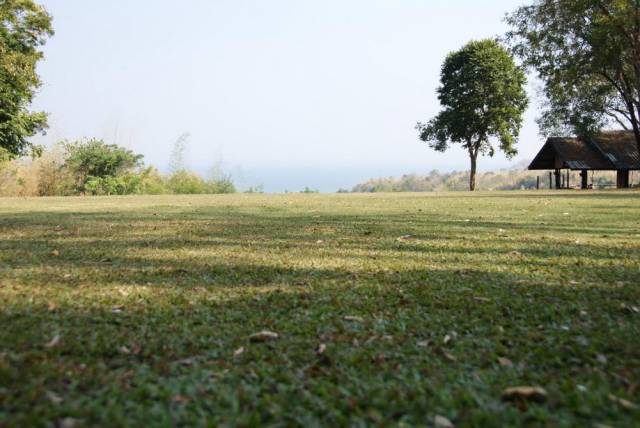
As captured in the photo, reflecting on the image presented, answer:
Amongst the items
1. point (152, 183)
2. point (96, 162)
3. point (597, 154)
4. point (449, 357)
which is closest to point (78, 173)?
point (96, 162)

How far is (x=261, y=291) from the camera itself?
295cm

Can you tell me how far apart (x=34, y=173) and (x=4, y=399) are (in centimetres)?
2780

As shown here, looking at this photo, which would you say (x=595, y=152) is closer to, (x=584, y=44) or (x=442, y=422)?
(x=584, y=44)

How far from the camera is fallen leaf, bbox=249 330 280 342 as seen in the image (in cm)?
208

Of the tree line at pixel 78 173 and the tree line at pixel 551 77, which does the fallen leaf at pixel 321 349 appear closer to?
the tree line at pixel 551 77

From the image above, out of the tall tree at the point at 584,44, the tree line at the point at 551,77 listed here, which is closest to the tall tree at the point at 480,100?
the tree line at the point at 551,77

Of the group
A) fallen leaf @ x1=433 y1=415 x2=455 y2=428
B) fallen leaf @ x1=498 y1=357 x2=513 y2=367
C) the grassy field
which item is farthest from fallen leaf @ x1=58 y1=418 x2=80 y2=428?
fallen leaf @ x1=498 y1=357 x2=513 y2=367

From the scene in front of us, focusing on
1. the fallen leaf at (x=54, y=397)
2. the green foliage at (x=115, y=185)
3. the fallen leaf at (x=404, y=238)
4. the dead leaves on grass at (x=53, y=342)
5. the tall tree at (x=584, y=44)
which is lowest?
the fallen leaf at (x=54, y=397)

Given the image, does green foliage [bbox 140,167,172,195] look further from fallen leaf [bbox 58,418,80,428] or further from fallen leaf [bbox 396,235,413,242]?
fallen leaf [bbox 58,418,80,428]

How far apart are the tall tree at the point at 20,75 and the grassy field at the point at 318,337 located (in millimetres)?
17791

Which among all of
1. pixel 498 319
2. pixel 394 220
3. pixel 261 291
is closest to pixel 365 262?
pixel 261 291

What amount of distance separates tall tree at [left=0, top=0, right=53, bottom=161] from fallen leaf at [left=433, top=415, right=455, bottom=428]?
69.3 feet

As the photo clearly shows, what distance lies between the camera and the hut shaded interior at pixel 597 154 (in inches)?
1307

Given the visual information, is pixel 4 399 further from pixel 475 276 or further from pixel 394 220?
pixel 394 220
